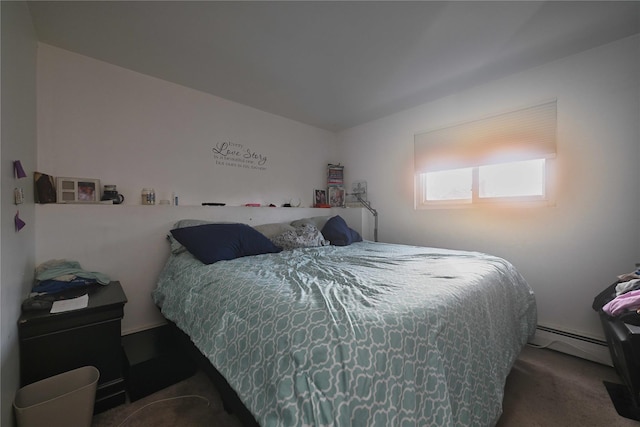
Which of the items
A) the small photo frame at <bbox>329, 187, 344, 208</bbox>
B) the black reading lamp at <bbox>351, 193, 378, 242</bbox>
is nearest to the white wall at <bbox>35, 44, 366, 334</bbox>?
the small photo frame at <bbox>329, 187, 344, 208</bbox>

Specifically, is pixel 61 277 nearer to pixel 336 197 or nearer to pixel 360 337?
pixel 360 337

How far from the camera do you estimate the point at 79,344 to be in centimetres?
143

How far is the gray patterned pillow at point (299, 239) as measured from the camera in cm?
254

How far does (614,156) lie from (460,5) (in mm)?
1670

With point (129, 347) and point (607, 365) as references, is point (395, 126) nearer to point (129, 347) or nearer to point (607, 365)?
point (607, 365)

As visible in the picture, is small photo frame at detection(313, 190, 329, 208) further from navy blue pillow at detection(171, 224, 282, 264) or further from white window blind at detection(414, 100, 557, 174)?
navy blue pillow at detection(171, 224, 282, 264)

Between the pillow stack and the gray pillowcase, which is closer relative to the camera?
the pillow stack

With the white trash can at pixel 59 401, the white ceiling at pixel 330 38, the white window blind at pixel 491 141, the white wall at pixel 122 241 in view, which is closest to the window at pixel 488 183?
the white window blind at pixel 491 141

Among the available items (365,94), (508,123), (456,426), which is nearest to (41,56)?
(365,94)

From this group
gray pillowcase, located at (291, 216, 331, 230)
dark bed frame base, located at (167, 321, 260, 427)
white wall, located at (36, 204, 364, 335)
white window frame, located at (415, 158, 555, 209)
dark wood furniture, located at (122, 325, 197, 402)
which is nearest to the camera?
dark bed frame base, located at (167, 321, 260, 427)

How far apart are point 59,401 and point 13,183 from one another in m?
1.07

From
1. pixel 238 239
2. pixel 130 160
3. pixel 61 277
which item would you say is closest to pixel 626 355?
pixel 238 239

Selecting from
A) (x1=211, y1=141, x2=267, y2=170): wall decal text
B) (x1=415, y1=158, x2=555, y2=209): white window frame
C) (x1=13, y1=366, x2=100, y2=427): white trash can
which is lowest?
(x1=13, y1=366, x2=100, y2=427): white trash can

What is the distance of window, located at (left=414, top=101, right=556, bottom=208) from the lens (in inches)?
90.0
